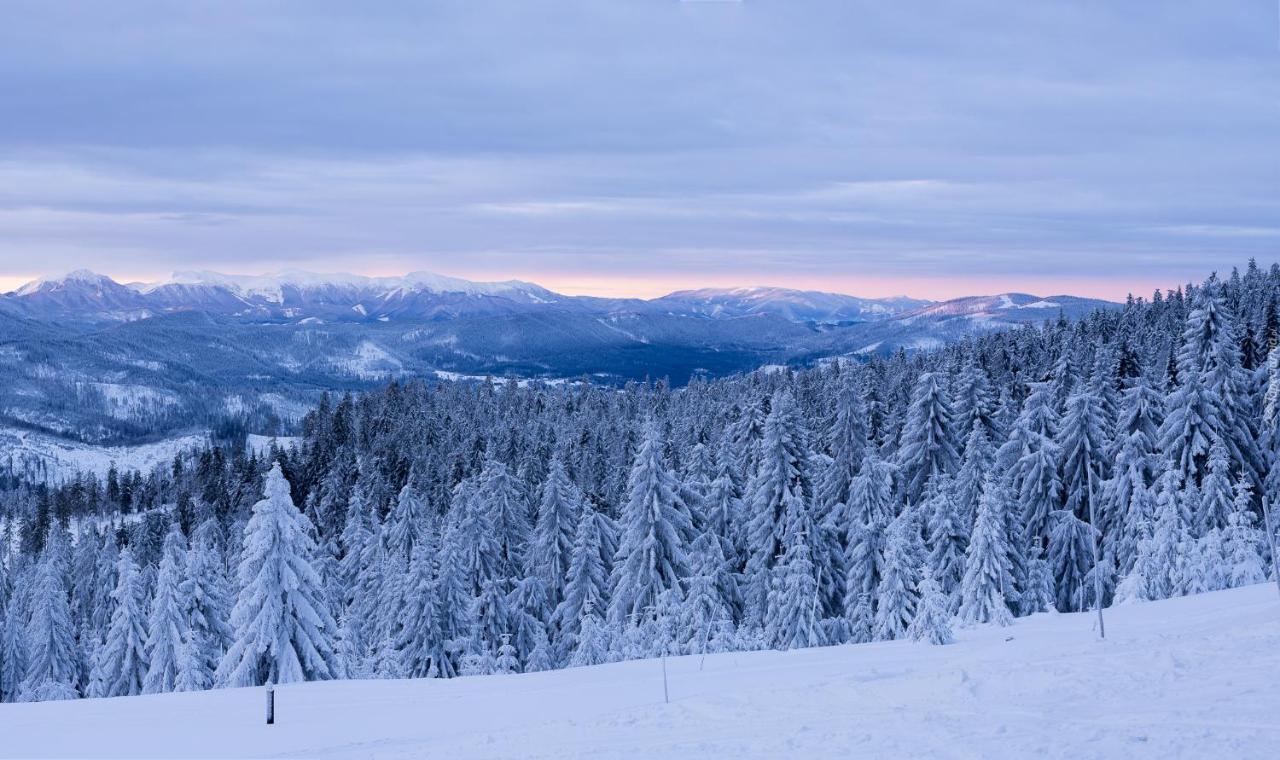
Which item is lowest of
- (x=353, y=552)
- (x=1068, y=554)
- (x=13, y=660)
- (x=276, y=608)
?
(x=13, y=660)

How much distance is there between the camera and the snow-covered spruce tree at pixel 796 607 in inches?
1513

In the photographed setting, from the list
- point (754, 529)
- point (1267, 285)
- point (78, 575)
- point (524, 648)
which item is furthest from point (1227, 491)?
point (1267, 285)

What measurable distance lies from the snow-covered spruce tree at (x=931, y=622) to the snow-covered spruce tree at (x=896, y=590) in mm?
8915

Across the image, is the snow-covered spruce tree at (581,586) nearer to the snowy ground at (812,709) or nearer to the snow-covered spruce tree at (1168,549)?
the snowy ground at (812,709)

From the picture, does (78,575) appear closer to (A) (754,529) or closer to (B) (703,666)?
(A) (754,529)

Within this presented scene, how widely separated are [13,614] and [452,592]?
3826cm

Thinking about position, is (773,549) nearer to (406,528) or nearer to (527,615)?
(527,615)

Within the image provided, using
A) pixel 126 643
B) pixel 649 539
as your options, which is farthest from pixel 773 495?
pixel 126 643

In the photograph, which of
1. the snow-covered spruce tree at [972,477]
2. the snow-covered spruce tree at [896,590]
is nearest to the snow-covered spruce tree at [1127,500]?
the snow-covered spruce tree at [972,477]

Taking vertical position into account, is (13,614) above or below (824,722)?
below

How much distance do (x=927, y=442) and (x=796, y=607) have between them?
11.5m

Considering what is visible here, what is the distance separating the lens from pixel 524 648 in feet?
162

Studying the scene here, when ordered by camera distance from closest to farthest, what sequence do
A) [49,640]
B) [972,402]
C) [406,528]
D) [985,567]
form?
[985,567], [972,402], [406,528], [49,640]

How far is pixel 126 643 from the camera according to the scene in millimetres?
52188
